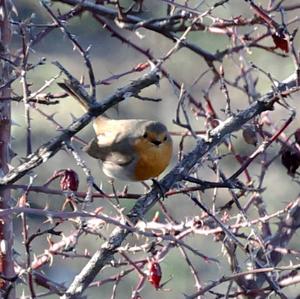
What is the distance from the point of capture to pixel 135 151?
3074mm

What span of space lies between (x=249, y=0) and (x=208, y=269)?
17.4 ft

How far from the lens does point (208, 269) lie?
270 inches

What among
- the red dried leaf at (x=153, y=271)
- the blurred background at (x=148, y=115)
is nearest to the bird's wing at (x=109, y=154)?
the red dried leaf at (x=153, y=271)

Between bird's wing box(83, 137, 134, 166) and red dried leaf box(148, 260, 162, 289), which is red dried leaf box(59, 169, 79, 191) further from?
bird's wing box(83, 137, 134, 166)

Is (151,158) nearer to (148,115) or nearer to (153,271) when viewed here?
(153,271)

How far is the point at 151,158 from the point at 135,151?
0.09 metres

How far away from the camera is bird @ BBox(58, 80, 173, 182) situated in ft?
9.76

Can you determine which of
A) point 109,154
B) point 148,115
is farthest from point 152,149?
point 148,115

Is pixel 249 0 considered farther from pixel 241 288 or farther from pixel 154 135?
pixel 154 135

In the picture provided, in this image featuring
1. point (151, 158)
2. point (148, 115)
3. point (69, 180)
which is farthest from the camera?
point (148, 115)

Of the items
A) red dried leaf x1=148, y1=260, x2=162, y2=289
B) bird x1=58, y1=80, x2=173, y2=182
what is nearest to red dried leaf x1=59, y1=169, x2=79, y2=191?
red dried leaf x1=148, y1=260, x2=162, y2=289

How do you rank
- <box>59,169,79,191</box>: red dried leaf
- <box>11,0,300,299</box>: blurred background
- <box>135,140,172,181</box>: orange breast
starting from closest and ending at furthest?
<box>59,169,79,191</box>: red dried leaf → <box>135,140,172,181</box>: orange breast → <box>11,0,300,299</box>: blurred background

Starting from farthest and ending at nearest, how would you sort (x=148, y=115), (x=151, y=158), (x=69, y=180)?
(x=148, y=115) → (x=151, y=158) → (x=69, y=180)

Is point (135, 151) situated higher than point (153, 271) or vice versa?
point (135, 151)
